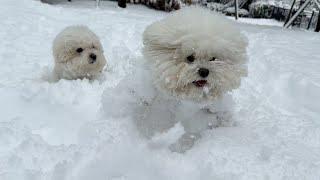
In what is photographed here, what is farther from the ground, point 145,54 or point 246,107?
point 145,54

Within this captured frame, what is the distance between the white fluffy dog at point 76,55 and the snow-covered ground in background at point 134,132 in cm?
25

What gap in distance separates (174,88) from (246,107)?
1.58m

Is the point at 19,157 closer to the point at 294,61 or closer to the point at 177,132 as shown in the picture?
the point at 177,132

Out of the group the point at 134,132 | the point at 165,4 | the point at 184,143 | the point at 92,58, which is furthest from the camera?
the point at 165,4

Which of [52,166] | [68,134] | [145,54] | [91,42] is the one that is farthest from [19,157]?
[91,42]

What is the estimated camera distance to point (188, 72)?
3129 mm

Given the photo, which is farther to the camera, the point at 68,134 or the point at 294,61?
the point at 294,61

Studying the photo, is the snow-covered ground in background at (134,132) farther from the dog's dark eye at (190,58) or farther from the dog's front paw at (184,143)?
the dog's dark eye at (190,58)

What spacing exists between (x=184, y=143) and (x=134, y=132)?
1.59ft

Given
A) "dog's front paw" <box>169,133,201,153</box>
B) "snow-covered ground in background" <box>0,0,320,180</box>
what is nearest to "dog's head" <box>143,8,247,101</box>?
"dog's front paw" <box>169,133,201,153</box>

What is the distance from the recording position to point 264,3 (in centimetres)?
2277

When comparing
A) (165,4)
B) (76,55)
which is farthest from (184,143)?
(165,4)

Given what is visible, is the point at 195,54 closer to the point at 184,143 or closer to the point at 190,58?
the point at 190,58

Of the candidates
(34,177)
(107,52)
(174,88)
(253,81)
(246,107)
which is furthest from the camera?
(107,52)
